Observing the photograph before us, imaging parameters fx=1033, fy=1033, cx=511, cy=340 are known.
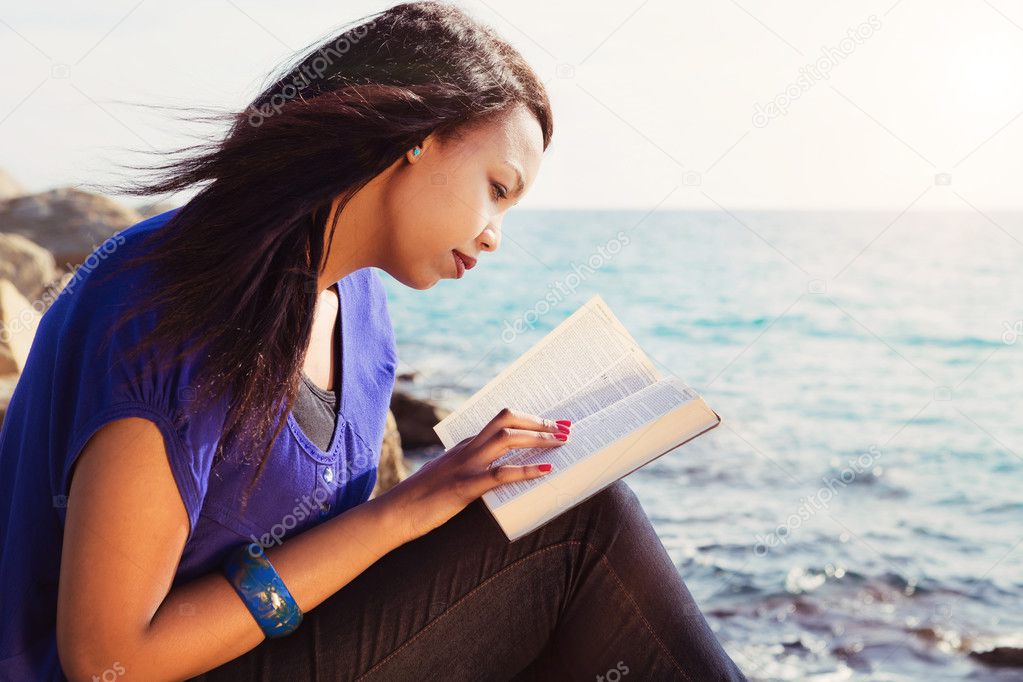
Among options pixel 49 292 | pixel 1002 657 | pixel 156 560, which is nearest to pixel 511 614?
pixel 156 560

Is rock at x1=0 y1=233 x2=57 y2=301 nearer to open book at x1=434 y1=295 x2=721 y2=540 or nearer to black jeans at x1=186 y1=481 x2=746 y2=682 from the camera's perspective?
open book at x1=434 y1=295 x2=721 y2=540

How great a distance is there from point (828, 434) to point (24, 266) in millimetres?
5532

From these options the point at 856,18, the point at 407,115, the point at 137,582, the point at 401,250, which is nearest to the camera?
the point at 137,582

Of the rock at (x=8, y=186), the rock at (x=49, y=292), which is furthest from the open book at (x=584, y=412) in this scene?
the rock at (x=8, y=186)

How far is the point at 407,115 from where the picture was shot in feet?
4.75

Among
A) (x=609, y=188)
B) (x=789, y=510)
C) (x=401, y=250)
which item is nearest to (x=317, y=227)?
(x=401, y=250)

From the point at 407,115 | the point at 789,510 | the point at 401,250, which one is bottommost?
the point at 789,510

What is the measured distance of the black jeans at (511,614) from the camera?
1.33m

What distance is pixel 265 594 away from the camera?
1.29 meters

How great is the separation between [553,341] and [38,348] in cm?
76

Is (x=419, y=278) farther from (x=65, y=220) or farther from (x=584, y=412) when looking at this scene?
(x=65, y=220)

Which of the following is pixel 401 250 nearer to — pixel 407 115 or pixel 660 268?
pixel 407 115

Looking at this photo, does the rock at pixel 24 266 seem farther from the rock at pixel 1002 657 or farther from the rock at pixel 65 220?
the rock at pixel 1002 657

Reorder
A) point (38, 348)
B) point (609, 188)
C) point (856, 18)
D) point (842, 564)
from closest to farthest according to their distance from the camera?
point (38, 348), point (842, 564), point (856, 18), point (609, 188)
